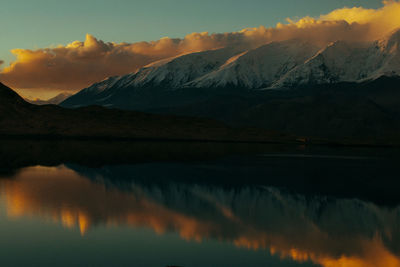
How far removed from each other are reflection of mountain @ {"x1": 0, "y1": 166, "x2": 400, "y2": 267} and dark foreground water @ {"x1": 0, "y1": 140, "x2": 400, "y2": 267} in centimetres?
8

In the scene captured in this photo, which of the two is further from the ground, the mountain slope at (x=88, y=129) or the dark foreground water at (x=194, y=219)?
the dark foreground water at (x=194, y=219)

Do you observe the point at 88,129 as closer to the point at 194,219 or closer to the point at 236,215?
the point at 236,215

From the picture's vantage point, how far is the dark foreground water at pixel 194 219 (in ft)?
83.3

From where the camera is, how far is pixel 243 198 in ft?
146

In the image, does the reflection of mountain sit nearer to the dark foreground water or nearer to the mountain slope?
the dark foreground water

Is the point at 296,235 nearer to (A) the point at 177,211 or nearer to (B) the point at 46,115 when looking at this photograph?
(A) the point at 177,211

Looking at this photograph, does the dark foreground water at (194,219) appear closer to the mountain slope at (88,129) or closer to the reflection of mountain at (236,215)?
the reflection of mountain at (236,215)

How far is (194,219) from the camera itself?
113 feet

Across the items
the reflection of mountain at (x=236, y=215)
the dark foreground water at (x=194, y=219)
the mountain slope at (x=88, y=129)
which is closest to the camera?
the dark foreground water at (x=194, y=219)

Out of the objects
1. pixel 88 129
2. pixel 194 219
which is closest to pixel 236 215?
pixel 194 219

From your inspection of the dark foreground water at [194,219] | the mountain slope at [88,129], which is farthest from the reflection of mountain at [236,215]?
the mountain slope at [88,129]

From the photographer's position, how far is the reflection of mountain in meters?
28.2

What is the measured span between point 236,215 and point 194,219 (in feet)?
12.4

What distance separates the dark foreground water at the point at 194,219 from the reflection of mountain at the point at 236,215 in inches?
3.0
